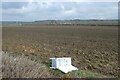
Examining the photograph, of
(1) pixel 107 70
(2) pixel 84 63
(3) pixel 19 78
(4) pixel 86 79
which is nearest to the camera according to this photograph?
(3) pixel 19 78

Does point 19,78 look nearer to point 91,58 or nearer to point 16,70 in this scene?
point 16,70

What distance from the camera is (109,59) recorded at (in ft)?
69.3

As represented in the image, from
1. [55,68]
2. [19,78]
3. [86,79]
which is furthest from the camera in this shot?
[55,68]

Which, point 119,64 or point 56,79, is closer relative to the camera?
point 56,79

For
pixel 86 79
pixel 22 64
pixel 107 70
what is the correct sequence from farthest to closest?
pixel 107 70
pixel 86 79
pixel 22 64

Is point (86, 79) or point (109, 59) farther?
point (109, 59)

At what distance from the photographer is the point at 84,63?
18.7 metres

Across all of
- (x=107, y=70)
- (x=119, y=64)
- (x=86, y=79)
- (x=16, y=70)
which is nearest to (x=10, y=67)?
(x=16, y=70)

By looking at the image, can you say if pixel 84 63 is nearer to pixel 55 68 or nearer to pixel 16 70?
pixel 55 68

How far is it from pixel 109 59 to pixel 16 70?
1317 centimetres

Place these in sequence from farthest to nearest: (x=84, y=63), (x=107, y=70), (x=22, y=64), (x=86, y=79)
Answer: (x=84, y=63), (x=107, y=70), (x=86, y=79), (x=22, y=64)

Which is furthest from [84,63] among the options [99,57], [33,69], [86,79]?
[33,69]

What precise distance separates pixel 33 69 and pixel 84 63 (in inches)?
384

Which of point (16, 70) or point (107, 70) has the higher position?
point (16, 70)
